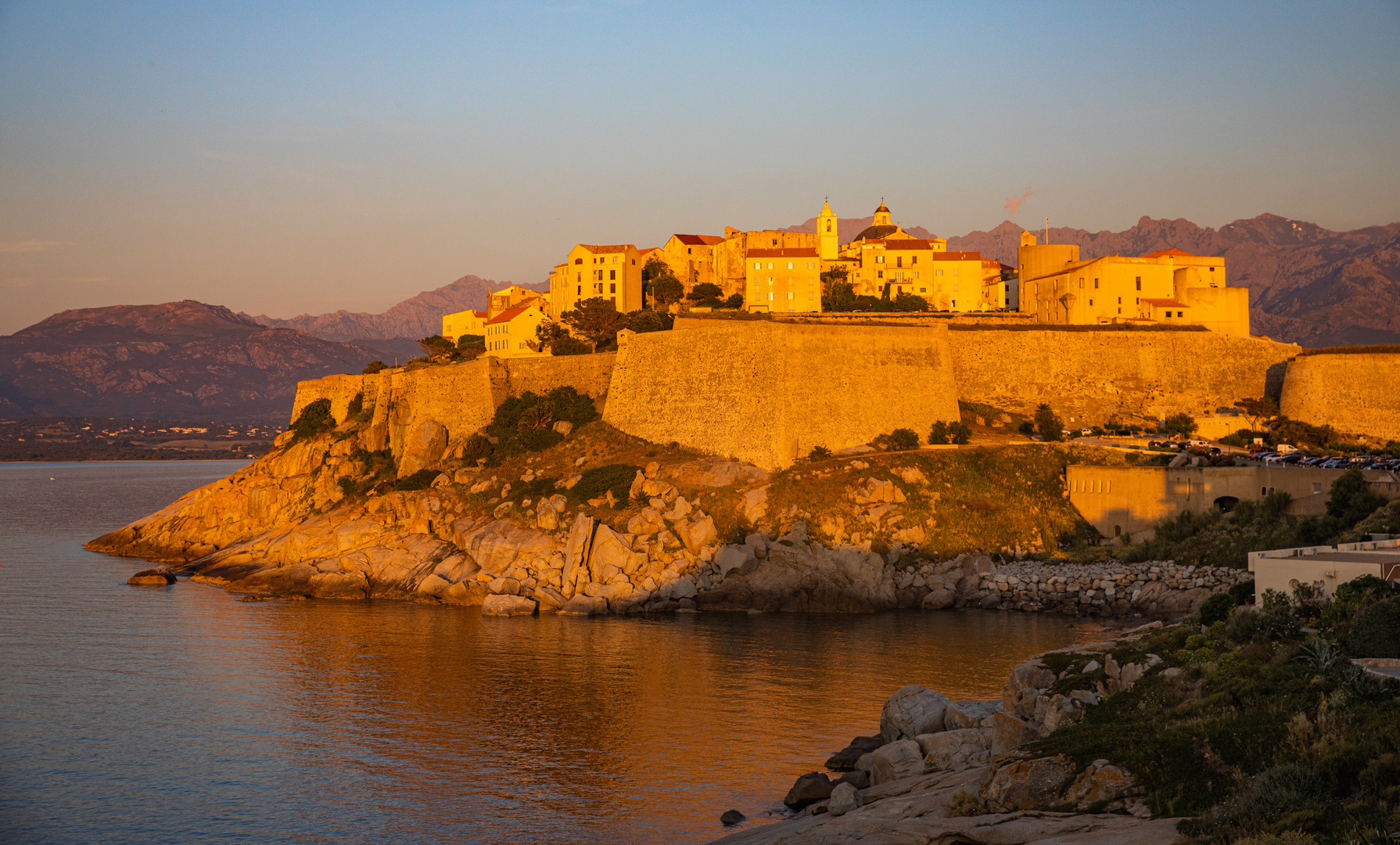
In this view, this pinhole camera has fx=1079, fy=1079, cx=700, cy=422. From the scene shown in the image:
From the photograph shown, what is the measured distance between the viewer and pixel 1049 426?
137 feet

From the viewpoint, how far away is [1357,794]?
9.10 m

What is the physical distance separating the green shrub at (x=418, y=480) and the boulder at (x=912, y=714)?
2675 cm

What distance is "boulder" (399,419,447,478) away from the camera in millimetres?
43062

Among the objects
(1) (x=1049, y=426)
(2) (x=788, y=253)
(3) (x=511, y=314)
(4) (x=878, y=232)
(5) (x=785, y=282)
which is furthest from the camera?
(4) (x=878, y=232)

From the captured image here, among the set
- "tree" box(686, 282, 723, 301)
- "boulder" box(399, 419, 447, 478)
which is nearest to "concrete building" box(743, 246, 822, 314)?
"tree" box(686, 282, 723, 301)

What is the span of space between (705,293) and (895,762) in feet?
144

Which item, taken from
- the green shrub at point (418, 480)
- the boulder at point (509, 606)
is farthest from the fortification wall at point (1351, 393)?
the green shrub at point (418, 480)

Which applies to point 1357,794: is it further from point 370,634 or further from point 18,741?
point 370,634

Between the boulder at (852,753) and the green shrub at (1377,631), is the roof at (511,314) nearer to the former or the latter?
the boulder at (852,753)

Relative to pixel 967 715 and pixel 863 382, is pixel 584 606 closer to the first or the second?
pixel 863 382

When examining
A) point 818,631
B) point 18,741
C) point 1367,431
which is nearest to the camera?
point 18,741

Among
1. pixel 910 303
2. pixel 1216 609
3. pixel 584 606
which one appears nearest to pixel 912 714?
pixel 1216 609

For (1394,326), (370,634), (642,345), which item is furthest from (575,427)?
(1394,326)

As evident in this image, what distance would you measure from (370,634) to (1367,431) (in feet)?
115
